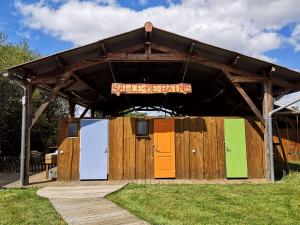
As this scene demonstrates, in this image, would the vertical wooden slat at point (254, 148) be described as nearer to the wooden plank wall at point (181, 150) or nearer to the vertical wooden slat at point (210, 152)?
the wooden plank wall at point (181, 150)

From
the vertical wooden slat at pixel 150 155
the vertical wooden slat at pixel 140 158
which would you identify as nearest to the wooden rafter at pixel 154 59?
the vertical wooden slat at pixel 150 155

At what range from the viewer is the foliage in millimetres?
21469

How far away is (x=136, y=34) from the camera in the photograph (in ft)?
37.0

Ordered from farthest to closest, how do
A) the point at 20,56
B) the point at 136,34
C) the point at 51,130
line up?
1. the point at 51,130
2. the point at 20,56
3. the point at 136,34

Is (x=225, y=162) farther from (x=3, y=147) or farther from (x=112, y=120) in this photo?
(x=3, y=147)

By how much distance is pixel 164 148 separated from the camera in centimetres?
1230

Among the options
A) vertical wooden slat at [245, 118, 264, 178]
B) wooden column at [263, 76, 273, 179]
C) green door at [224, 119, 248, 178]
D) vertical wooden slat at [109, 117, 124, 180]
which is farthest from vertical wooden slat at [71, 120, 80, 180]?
wooden column at [263, 76, 273, 179]

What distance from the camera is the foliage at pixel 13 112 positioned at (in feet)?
70.4

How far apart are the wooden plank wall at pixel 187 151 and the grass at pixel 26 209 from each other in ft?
10.6

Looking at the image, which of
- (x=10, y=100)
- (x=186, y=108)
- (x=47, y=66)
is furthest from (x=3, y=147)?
(x=47, y=66)

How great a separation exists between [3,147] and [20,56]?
237 inches

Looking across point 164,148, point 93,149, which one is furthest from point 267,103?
point 93,149

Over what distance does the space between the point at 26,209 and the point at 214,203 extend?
12.9 ft

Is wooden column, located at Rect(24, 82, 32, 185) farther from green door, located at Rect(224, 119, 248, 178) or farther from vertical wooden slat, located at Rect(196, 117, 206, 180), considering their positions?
green door, located at Rect(224, 119, 248, 178)
